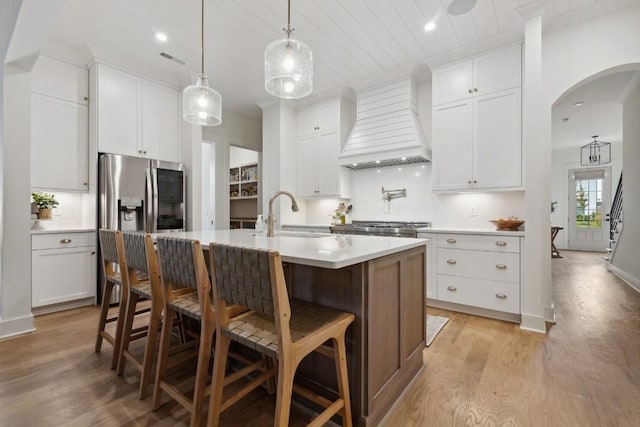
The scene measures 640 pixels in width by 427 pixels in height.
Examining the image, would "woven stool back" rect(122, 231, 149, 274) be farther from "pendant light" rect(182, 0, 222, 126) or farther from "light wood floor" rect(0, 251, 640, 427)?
"pendant light" rect(182, 0, 222, 126)

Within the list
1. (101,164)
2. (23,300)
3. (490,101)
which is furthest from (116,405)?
(490,101)

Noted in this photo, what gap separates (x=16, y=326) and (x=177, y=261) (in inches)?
91.7

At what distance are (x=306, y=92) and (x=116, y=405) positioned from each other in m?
2.28

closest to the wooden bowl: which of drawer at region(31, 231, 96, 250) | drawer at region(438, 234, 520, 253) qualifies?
drawer at region(438, 234, 520, 253)

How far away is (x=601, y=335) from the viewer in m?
2.54

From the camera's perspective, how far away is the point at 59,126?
328 centimetres

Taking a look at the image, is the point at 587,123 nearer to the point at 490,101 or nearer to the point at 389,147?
the point at 490,101

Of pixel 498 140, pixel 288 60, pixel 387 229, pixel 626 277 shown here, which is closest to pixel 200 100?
pixel 288 60

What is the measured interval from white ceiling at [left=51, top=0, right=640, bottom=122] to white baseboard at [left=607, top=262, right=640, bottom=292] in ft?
11.7

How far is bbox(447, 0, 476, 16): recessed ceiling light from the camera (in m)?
2.54

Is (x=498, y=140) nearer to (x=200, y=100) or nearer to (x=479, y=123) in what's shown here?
(x=479, y=123)

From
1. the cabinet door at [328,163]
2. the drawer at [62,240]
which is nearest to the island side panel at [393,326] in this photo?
the cabinet door at [328,163]

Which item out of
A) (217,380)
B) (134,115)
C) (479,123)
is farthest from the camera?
(134,115)

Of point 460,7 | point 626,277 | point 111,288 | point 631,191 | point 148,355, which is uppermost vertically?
point 460,7
